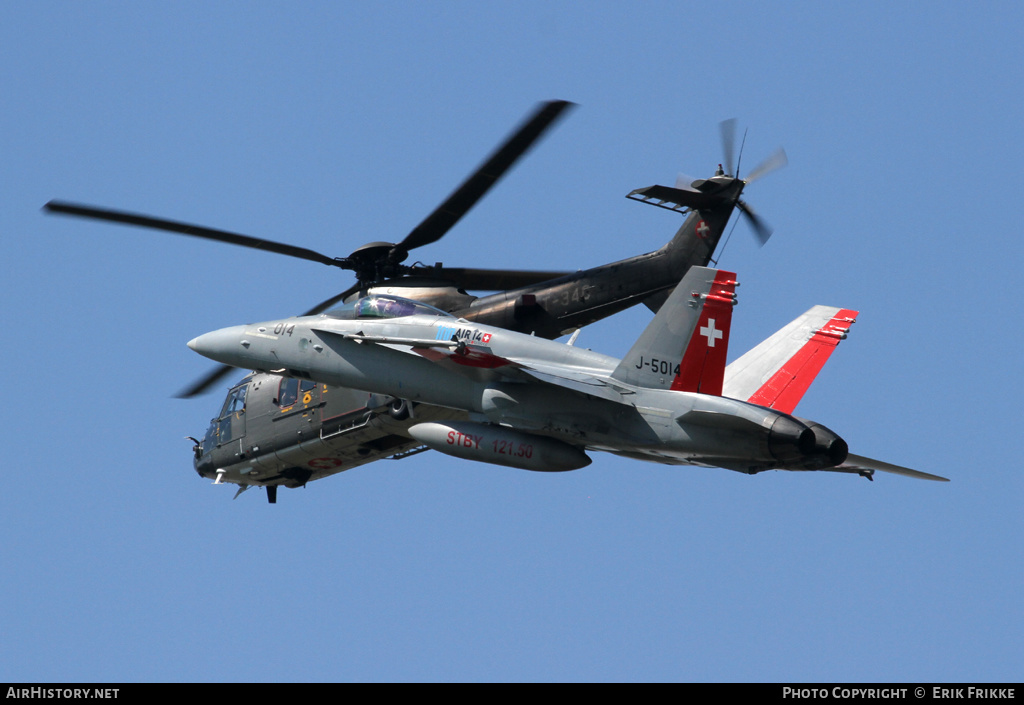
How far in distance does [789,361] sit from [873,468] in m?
2.70

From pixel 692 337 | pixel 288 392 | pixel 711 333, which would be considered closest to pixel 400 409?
pixel 288 392

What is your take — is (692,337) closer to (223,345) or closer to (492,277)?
(492,277)

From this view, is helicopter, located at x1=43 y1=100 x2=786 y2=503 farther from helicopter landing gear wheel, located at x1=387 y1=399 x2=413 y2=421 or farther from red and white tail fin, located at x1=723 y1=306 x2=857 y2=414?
red and white tail fin, located at x1=723 y1=306 x2=857 y2=414

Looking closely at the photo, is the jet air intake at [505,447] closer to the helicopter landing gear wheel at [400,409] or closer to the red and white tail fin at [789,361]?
the helicopter landing gear wheel at [400,409]

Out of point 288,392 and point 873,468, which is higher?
point 288,392

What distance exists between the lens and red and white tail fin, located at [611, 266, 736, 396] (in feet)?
78.7

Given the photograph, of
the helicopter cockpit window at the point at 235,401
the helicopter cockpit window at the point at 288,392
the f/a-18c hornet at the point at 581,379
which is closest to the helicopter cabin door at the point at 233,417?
the helicopter cockpit window at the point at 235,401

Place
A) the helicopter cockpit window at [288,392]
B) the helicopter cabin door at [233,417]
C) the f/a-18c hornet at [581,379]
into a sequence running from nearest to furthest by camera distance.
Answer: the f/a-18c hornet at [581,379]
the helicopter cockpit window at [288,392]
the helicopter cabin door at [233,417]

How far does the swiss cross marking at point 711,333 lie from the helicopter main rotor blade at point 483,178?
15.4 feet

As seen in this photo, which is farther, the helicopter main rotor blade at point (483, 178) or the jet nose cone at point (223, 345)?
the jet nose cone at point (223, 345)

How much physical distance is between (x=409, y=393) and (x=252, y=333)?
12.9 ft

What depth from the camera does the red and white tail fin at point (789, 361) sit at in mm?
26938

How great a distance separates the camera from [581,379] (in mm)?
25031
